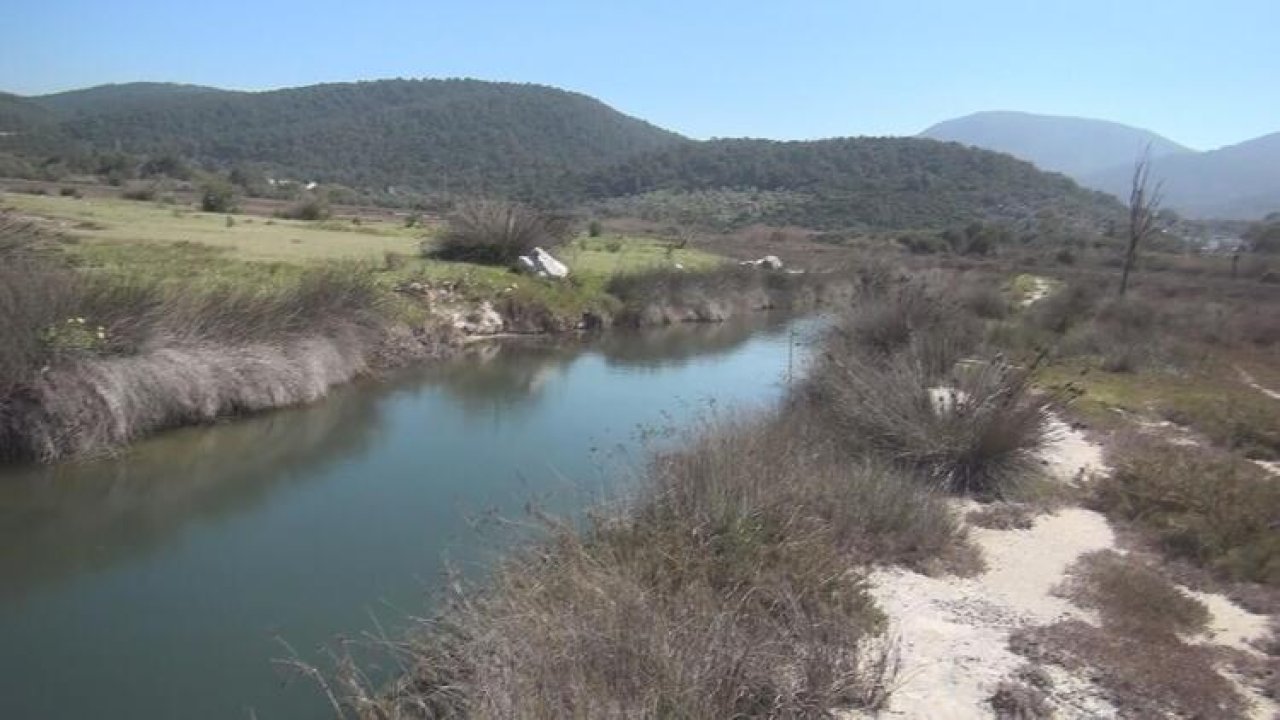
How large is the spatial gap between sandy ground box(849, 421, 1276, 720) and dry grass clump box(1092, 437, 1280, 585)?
1.94 feet

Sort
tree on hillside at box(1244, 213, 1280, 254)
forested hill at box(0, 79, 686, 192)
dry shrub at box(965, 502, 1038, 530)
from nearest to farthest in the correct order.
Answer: dry shrub at box(965, 502, 1038, 530), tree on hillside at box(1244, 213, 1280, 254), forested hill at box(0, 79, 686, 192)

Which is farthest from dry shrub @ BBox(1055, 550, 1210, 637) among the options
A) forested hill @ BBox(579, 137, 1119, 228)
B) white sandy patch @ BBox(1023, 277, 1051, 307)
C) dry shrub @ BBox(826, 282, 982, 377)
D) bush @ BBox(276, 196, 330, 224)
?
forested hill @ BBox(579, 137, 1119, 228)

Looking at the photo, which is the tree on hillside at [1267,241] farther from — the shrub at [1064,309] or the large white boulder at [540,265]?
the large white boulder at [540,265]

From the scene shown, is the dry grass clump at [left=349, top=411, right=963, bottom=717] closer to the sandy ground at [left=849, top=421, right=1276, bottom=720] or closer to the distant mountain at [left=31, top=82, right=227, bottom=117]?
the sandy ground at [left=849, top=421, right=1276, bottom=720]

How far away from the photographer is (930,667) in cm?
756

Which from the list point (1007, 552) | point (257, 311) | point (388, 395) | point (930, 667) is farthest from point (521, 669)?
point (388, 395)

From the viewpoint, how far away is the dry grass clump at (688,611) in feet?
18.7

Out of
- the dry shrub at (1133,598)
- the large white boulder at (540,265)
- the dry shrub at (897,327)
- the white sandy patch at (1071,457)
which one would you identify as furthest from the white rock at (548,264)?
the dry shrub at (1133,598)

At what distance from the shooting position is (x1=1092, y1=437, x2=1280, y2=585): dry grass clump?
10180mm

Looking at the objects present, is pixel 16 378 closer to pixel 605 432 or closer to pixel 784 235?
pixel 605 432

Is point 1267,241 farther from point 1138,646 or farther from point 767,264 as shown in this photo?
point 1138,646

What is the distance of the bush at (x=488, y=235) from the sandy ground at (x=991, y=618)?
24.4 meters

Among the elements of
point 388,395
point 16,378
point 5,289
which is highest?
point 5,289

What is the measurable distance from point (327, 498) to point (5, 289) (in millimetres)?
5389
